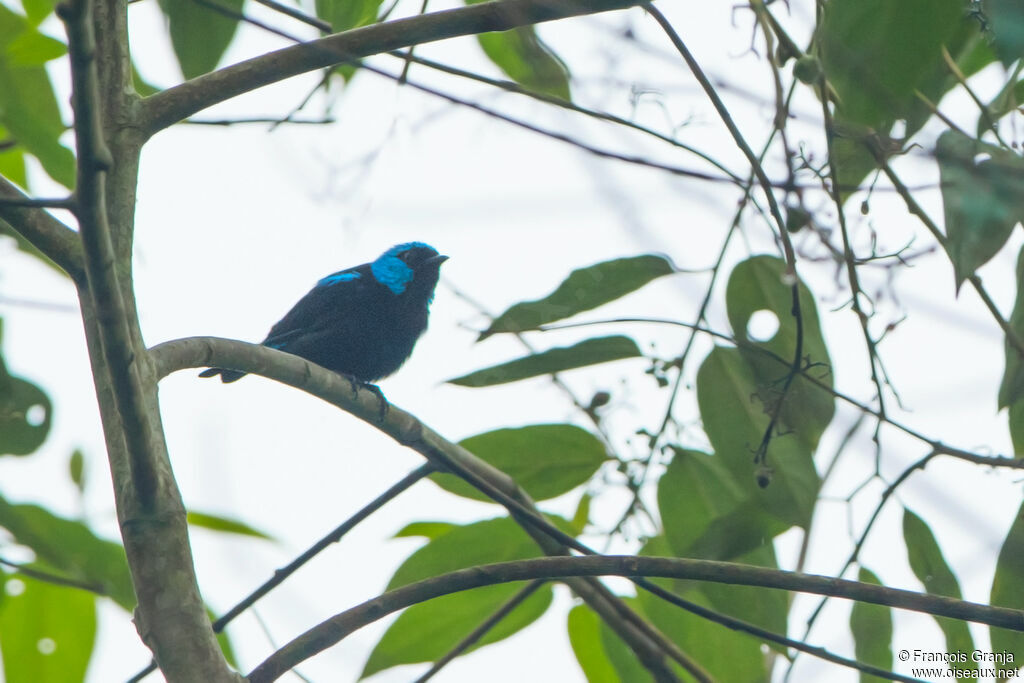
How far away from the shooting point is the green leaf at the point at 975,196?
49.7 inches

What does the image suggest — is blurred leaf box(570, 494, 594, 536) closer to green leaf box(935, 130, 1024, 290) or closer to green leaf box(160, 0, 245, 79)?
green leaf box(935, 130, 1024, 290)

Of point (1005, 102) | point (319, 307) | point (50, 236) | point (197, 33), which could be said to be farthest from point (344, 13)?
point (319, 307)

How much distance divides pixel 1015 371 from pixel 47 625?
256cm

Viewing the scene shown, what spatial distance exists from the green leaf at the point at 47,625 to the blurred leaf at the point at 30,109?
117cm

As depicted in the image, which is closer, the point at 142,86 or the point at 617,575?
the point at 617,575

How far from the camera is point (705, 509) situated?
9.19 feet

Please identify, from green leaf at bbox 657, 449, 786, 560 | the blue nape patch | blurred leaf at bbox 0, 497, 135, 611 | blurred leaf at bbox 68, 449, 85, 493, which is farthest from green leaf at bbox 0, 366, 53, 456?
the blue nape patch

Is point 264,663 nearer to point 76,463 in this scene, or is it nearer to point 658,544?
point 658,544

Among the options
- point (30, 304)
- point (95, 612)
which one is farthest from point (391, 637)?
point (30, 304)

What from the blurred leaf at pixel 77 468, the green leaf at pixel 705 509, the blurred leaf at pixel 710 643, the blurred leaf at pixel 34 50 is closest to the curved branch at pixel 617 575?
the green leaf at pixel 705 509

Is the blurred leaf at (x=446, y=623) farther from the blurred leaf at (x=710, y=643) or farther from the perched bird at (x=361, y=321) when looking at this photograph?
the perched bird at (x=361, y=321)

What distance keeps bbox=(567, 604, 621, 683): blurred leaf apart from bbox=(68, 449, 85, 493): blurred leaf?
1.63 meters

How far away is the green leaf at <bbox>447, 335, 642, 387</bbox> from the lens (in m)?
2.75

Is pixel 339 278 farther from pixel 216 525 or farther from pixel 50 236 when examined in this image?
pixel 50 236
